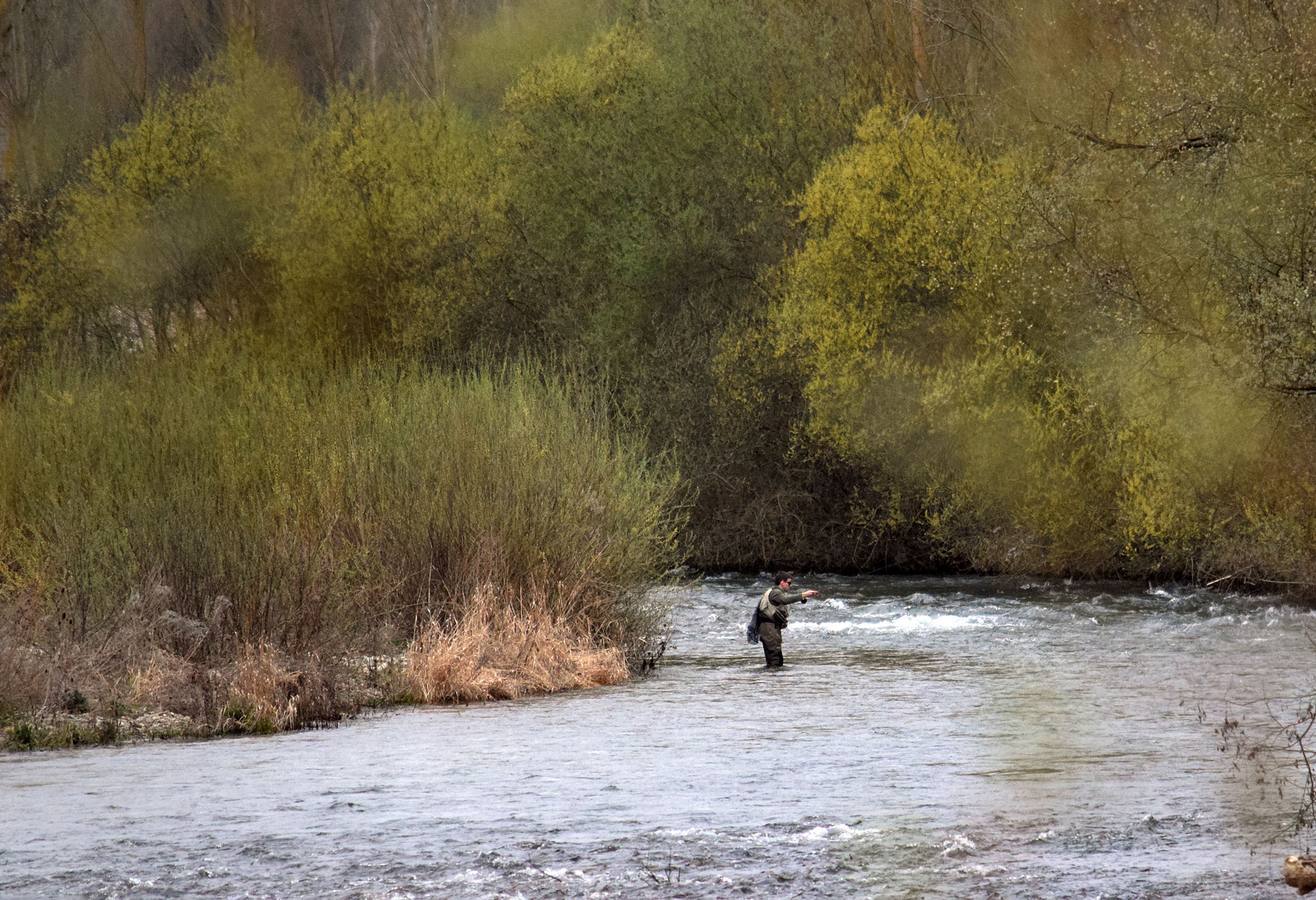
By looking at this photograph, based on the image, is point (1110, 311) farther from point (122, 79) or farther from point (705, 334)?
point (122, 79)

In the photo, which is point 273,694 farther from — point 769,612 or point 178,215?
point 178,215

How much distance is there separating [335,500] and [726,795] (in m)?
9.80

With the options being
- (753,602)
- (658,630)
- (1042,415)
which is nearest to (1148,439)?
(1042,415)

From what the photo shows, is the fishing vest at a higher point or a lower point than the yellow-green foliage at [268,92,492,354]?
lower

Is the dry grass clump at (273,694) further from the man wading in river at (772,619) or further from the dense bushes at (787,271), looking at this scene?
the man wading in river at (772,619)

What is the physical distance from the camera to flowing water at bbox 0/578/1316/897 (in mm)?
12805

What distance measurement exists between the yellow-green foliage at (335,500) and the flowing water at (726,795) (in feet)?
6.37

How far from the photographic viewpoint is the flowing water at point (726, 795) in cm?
1280

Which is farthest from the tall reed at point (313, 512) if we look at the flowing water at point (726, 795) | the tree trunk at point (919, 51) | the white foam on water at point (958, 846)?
the tree trunk at point (919, 51)

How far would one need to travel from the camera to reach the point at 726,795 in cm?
1588

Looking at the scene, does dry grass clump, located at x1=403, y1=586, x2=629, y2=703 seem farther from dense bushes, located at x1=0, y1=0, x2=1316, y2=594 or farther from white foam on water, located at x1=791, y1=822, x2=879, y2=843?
white foam on water, located at x1=791, y1=822, x2=879, y2=843

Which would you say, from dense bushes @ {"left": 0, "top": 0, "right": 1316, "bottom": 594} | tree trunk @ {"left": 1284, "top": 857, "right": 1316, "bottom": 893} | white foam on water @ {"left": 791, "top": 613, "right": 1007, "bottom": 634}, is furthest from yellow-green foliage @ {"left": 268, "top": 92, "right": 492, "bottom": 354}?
tree trunk @ {"left": 1284, "top": 857, "right": 1316, "bottom": 893}

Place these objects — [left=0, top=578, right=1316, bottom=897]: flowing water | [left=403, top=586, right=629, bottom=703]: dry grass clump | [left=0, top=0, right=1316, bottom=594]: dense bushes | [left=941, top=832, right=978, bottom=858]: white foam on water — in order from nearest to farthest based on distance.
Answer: [left=0, top=578, right=1316, bottom=897]: flowing water, [left=941, top=832, right=978, bottom=858]: white foam on water, [left=403, top=586, right=629, bottom=703]: dry grass clump, [left=0, top=0, right=1316, bottom=594]: dense bushes

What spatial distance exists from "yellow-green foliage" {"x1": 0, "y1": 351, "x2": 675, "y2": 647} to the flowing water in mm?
1942
